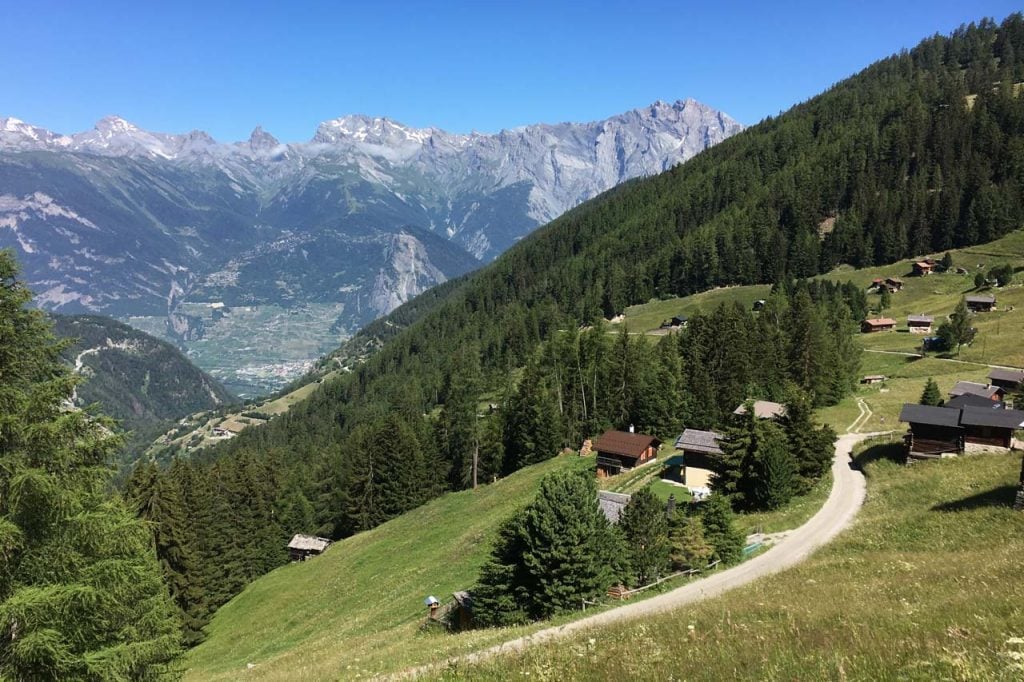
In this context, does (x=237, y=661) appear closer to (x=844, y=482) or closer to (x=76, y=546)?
(x=76, y=546)

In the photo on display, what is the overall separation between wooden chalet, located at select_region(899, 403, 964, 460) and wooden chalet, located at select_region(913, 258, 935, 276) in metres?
129

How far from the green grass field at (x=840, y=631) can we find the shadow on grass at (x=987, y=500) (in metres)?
5.62

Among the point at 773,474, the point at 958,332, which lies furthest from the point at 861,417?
the point at 958,332

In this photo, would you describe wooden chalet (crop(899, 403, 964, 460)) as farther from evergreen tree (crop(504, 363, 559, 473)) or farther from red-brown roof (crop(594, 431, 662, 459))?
evergreen tree (crop(504, 363, 559, 473))

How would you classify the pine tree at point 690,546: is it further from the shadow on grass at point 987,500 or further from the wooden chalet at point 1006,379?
the wooden chalet at point 1006,379

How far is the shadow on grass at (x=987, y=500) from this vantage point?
111 feet

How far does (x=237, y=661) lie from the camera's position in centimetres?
4684

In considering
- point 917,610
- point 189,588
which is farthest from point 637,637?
point 189,588

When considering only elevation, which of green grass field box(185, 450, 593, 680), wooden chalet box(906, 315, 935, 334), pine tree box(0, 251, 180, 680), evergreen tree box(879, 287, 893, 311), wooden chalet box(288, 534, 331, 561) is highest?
pine tree box(0, 251, 180, 680)

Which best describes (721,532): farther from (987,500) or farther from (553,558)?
(987,500)

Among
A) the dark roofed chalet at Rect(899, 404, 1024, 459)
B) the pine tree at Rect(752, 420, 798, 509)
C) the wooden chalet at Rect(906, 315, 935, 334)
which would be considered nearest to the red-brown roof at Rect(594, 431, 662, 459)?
the pine tree at Rect(752, 420, 798, 509)

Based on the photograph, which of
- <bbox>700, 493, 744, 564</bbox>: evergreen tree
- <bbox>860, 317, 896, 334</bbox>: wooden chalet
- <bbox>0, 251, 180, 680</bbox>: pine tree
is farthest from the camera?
<bbox>860, 317, 896, 334</bbox>: wooden chalet

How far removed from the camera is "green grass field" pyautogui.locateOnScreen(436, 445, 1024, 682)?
34.8 feet

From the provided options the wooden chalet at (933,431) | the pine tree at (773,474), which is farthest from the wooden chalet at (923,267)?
the pine tree at (773,474)
